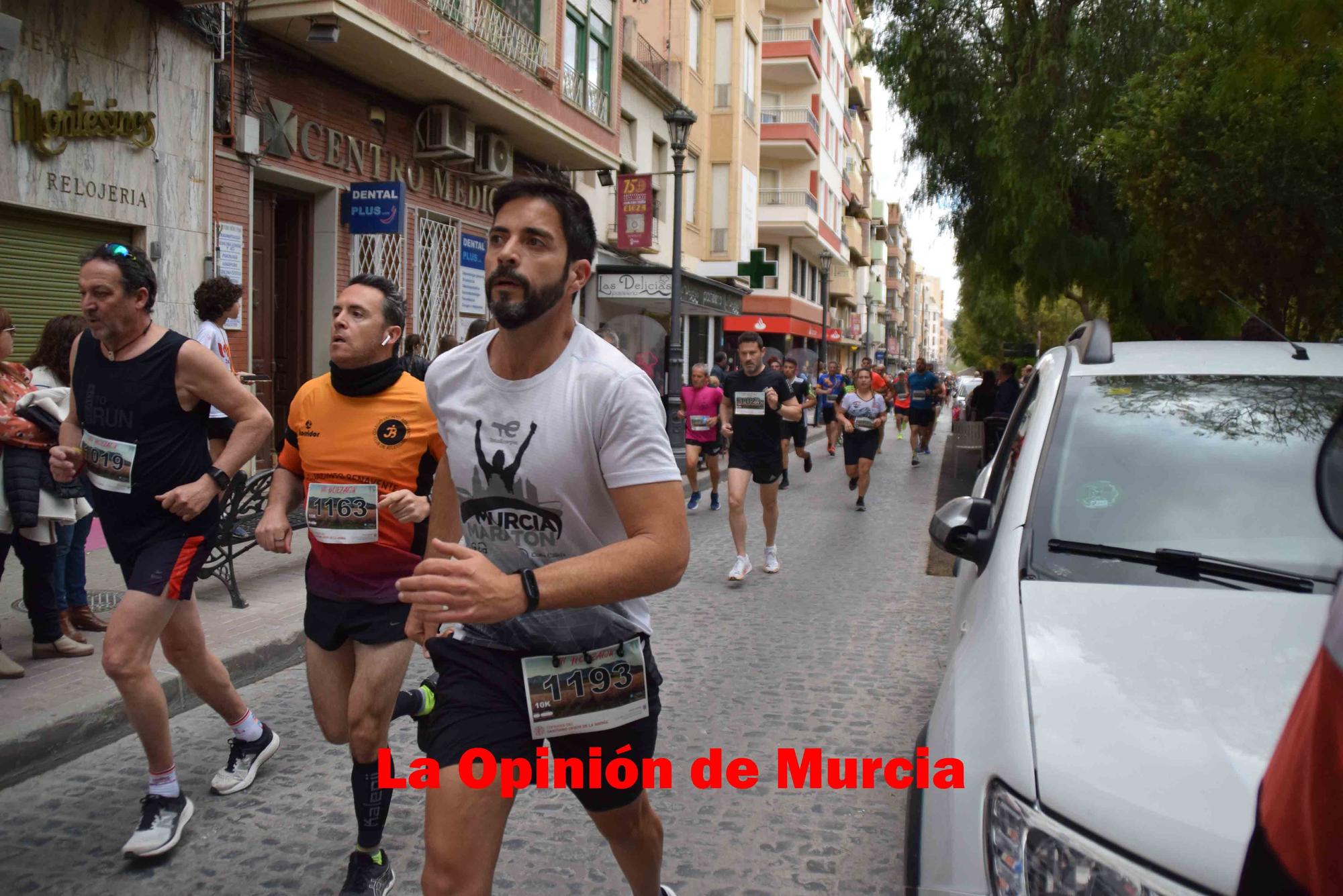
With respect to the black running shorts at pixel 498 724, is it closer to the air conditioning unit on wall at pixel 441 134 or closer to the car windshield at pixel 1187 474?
the car windshield at pixel 1187 474

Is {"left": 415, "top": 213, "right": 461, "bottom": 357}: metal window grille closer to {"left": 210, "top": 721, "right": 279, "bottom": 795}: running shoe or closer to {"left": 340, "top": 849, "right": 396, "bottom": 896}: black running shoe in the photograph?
{"left": 210, "top": 721, "right": 279, "bottom": 795}: running shoe

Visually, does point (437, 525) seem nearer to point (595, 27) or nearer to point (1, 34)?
point (1, 34)

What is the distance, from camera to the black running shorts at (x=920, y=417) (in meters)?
20.5

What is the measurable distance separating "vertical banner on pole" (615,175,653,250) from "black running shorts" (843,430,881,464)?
9558mm

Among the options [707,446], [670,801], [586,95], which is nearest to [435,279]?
[586,95]

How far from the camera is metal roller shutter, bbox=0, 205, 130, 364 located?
9.12 meters

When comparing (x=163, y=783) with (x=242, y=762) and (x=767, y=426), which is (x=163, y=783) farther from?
(x=767, y=426)

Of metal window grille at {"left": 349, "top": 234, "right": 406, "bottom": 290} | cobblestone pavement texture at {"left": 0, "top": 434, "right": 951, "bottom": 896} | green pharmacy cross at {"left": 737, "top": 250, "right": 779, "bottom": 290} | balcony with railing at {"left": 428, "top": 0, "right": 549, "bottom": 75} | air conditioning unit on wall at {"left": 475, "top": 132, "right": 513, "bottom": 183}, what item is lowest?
cobblestone pavement texture at {"left": 0, "top": 434, "right": 951, "bottom": 896}

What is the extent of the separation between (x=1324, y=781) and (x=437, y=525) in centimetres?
224

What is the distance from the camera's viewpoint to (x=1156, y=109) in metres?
11.6

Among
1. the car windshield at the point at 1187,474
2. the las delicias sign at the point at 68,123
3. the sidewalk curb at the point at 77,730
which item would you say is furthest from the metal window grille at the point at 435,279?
the car windshield at the point at 1187,474

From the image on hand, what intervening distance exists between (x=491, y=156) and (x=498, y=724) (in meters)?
14.8

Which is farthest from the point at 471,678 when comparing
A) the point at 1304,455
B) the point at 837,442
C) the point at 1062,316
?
the point at 1062,316

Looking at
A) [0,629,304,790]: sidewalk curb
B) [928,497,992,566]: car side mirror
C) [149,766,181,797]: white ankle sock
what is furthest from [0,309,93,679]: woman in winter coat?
[928,497,992,566]: car side mirror
